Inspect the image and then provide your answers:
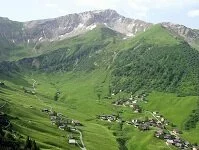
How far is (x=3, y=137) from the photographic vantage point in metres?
163

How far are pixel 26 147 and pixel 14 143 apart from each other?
4.90 meters

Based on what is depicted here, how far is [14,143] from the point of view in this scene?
542ft

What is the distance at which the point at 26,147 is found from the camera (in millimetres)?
165750

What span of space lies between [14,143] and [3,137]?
16.5ft
